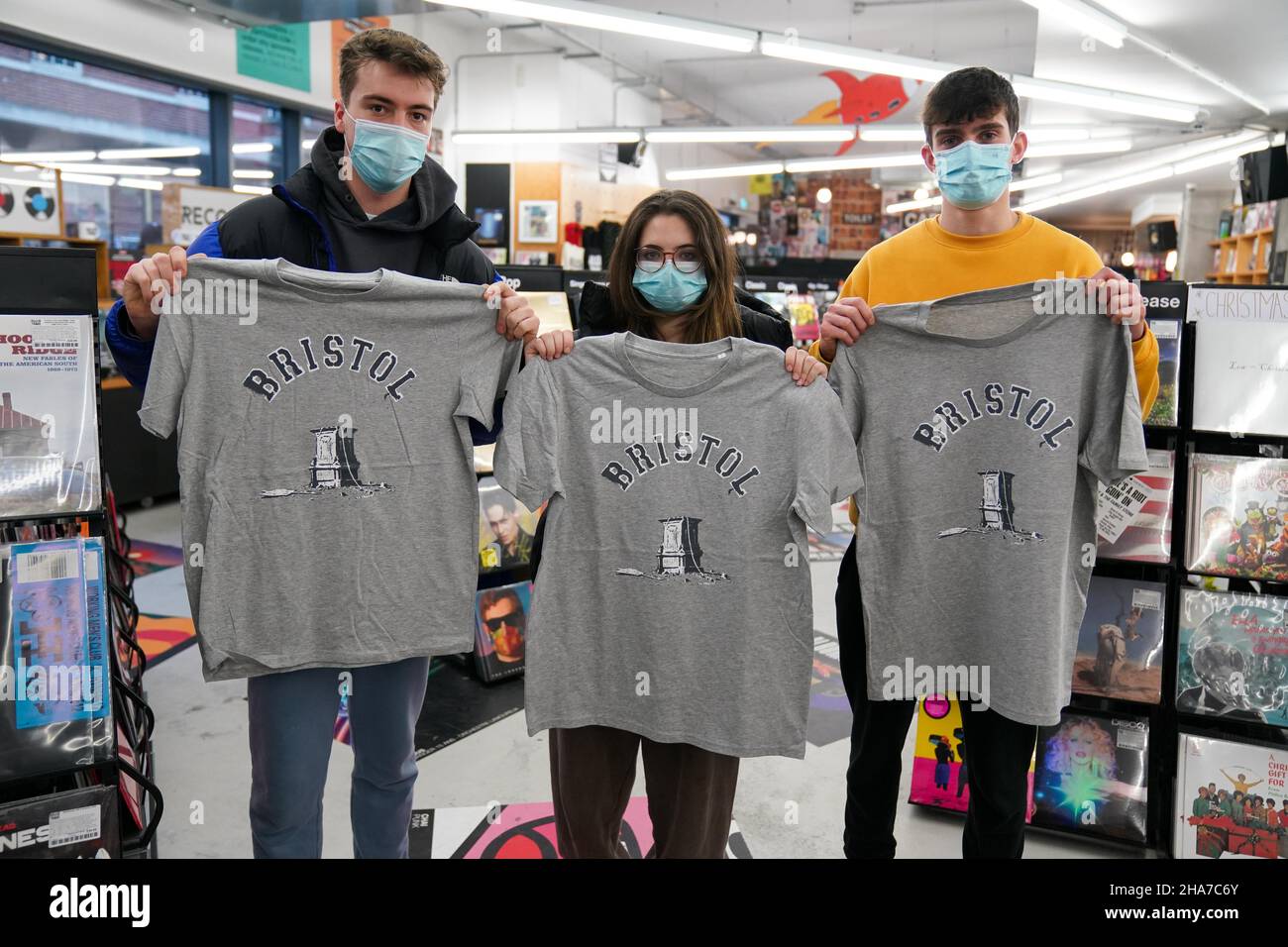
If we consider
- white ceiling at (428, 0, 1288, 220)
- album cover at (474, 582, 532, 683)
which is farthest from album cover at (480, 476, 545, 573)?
white ceiling at (428, 0, 1288, 220)

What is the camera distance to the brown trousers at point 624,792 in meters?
1.88

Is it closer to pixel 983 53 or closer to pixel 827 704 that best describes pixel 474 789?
pixel 827 704

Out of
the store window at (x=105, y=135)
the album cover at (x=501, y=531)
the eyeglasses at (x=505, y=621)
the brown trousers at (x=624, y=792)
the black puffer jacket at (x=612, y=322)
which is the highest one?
the store window at (x=105, y=135)

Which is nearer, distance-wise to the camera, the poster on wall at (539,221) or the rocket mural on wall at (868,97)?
the rocket mural on wall at (868,97)

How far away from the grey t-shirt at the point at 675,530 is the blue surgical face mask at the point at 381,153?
49cm

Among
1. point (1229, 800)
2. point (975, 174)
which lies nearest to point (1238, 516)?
point (1229, 800)

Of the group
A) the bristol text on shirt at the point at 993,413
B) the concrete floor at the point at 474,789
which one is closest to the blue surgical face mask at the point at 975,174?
the bristol text on shirt at the point at 993,413

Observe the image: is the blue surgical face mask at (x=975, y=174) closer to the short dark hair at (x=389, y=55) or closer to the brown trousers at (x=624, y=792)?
→ the short dark hair at (x=389, y=55)

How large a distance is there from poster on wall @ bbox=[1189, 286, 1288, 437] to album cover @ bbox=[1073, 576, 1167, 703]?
53cm

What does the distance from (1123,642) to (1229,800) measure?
1.68ft

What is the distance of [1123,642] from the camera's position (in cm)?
279

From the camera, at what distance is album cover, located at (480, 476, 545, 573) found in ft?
13.7

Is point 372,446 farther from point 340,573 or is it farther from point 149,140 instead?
point 149,140

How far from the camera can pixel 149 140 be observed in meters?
8.07
